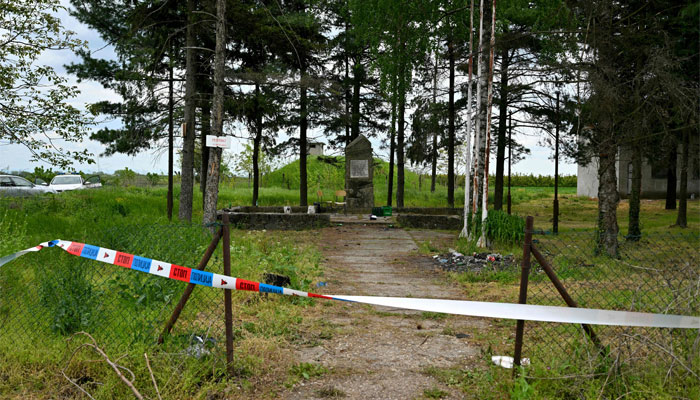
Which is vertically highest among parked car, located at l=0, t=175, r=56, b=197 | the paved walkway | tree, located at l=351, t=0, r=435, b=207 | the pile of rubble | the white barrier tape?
tree, located at l=351, t=0, r=435, b=207

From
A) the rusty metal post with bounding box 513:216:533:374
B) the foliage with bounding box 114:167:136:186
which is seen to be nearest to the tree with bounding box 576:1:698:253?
the rusty metal post with bounding box 513:216:533:374

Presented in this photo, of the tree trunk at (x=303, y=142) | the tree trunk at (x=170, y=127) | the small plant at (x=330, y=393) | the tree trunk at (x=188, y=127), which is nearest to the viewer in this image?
the small plant at (x=330, y=393)

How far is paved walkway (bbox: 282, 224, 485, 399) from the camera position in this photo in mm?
4258

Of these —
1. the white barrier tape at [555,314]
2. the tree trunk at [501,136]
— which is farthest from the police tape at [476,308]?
the tree trunk at [501,136]

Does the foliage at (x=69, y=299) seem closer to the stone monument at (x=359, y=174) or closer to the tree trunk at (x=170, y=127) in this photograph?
the tree trunk at (x=170, y=127)

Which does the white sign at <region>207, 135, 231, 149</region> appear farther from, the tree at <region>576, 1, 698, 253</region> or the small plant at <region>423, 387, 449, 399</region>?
the small plant at <region>423, 387, 449, 399</region>

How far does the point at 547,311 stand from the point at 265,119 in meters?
21.3

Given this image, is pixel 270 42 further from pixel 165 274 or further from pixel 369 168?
pixel 165 274

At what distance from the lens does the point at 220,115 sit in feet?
39.7

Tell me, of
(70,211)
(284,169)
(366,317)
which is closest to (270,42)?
(70,211)

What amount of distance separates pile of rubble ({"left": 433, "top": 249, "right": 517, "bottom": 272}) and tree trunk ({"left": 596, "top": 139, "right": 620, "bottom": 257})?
2.19m

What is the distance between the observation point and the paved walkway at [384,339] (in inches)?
168

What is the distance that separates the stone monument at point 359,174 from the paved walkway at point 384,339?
10.5m

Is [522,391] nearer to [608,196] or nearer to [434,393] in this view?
[434,393]
